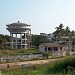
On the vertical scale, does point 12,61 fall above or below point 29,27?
below

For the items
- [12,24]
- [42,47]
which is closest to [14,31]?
[12,24]

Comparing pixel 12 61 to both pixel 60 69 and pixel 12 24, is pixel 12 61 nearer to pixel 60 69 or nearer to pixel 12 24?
pixel 60 69

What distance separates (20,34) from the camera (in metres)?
78.0

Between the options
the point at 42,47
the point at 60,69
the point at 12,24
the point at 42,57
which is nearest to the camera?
the point at 60,69

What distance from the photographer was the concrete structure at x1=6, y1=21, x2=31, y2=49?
75.8 m

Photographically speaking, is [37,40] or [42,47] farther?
[37,40]

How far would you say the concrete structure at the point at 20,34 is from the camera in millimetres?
75750

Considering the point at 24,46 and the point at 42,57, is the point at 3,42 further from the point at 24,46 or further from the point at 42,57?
the point at 42,57

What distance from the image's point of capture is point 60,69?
15531mm

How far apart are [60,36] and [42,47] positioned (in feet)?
85.9

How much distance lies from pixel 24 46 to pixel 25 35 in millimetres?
4299

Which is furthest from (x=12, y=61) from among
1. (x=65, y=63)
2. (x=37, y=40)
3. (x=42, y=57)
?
(x=37, y=40)

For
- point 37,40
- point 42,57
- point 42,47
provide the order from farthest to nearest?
point 37,40
point 42,47
point 42,57

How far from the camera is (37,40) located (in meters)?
83.4
